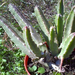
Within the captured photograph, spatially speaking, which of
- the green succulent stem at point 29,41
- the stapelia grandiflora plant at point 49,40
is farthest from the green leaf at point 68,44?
the green succulent stem at point 29,41

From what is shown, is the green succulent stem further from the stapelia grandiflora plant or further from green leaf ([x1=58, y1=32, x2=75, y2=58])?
green leaf ([x1=58, y1=32, x2=75, y2=58])

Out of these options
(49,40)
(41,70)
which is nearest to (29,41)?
(49,40)

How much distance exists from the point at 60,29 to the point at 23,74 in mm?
754

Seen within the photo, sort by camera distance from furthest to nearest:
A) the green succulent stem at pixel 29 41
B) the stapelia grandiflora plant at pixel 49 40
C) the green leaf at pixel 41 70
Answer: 1. the green leaf at pixel 41 70
2. the stapelia grandiflora plant at pixel 49 40
3. the green succulent stem at pixel 29 41

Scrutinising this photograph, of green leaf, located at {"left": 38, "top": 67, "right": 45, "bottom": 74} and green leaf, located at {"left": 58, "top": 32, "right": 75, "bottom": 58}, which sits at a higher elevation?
green leaf, located at {"left": 58, "top": 32, "right": 75, "bottom": 58}

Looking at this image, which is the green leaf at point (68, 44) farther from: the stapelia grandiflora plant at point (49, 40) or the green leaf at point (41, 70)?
the green leaf at point (41, 70)

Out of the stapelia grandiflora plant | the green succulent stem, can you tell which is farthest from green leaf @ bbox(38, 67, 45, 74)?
the green succulent stem

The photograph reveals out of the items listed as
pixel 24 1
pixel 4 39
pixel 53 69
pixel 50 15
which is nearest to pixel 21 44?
pixel 53 69

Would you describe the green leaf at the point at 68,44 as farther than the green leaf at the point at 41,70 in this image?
Result: No

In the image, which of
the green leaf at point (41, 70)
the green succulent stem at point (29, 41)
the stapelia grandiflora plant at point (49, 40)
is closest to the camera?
the green succulent stem at point (29, 41)

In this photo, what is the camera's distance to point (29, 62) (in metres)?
1.38

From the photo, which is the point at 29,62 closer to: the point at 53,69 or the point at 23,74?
the point at 23,74

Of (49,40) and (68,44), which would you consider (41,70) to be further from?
(68,44)

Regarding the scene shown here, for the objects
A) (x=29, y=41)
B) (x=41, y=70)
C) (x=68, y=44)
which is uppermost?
(x=29, y=41)
